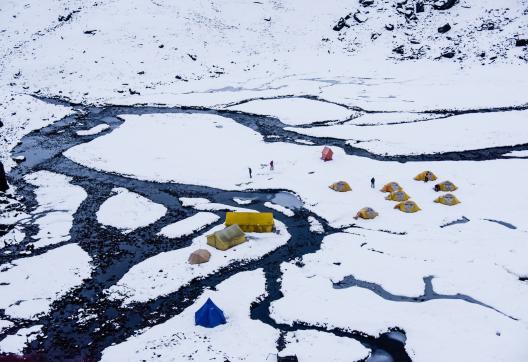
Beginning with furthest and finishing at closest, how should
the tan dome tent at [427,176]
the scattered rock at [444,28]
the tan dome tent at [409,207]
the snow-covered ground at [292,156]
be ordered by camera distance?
the scattered rock at [444,28], the tan dome tent at [427,176], the tan dome tent at [409,207], the snow-covered ground at [292,156]

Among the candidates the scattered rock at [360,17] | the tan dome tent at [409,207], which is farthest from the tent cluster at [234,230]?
the scattered rock at [360,17]

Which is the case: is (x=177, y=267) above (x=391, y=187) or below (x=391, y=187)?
below

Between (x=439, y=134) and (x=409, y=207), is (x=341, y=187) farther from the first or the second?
(x=439, y=134)

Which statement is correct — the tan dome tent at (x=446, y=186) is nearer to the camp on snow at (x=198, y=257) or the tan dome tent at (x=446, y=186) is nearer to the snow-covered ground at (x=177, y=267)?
the snow-covered ground at (x=177, y=267)

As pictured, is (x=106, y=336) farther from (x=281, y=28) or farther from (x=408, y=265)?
(x=281, y=28)

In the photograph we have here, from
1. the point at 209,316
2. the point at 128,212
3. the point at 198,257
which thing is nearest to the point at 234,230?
the point at 198,257

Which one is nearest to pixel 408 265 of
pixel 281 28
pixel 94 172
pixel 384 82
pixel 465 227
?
pixel 465 227
